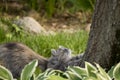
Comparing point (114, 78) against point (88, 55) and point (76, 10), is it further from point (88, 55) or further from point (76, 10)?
point (76, 10)

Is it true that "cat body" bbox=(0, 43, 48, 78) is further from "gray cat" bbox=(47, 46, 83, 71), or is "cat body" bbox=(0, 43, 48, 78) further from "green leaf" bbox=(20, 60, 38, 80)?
"green leaf" bbox=(20, 60, 38, 80)

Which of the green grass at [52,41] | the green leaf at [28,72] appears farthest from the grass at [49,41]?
the green leaf at [28,72]

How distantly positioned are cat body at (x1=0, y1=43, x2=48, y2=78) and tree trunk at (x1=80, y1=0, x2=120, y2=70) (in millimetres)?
775

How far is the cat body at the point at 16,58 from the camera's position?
4523mm

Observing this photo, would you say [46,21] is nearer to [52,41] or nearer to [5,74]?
[52,41]

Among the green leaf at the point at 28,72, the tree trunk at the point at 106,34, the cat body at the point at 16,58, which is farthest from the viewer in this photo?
the cat body at the point at 16,58

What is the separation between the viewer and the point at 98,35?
3.95 metres

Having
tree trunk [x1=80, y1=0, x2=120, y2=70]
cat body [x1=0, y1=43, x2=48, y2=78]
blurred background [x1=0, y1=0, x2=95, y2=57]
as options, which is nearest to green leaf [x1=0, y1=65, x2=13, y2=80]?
tree trunk [x1=80, y1=0, x2=120, y2=70]

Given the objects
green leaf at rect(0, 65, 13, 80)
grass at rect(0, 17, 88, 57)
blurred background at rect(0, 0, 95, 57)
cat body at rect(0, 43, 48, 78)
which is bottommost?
blurred background at rect(0, 0, 95, 57)

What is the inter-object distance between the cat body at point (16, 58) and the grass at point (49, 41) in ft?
4.32

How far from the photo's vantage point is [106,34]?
388 centimetres

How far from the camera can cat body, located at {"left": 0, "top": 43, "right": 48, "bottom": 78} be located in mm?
4523

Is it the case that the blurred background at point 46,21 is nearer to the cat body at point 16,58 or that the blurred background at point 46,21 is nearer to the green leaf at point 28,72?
the cat body at point 16,58

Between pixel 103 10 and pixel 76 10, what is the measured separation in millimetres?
5969
